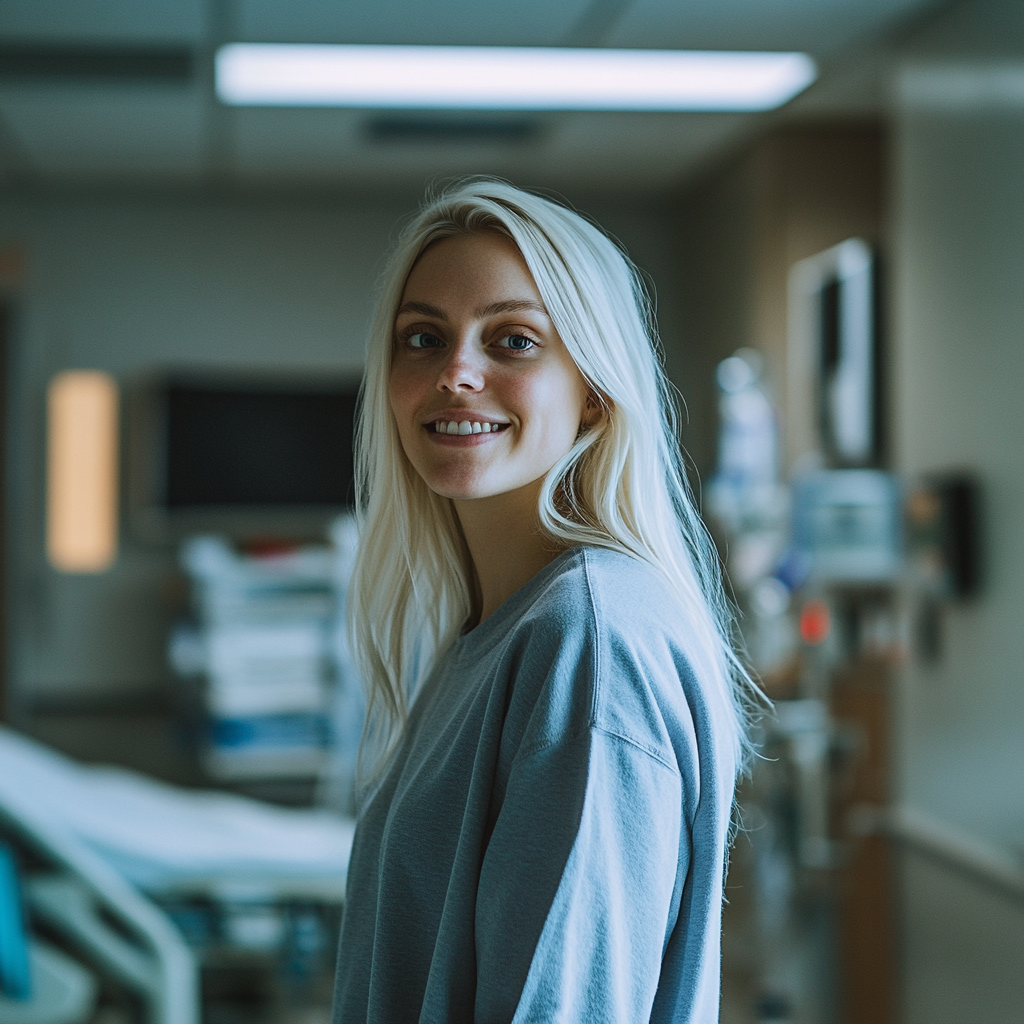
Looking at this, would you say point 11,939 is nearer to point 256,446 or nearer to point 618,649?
point 618,649

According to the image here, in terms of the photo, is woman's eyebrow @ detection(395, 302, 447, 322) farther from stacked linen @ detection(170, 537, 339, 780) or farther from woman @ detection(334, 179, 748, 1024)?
stacked linen @ detection(170, 537, 339, 780)

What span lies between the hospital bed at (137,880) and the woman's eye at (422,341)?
1578mm

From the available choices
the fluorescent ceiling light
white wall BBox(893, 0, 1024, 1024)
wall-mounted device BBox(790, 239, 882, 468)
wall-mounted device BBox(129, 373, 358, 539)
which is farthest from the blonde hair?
wall-mounted device BBox(129, 373, 358, 539)

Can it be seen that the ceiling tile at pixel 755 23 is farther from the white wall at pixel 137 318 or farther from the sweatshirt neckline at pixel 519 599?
the sweatshirt neckline at pixel 519 599

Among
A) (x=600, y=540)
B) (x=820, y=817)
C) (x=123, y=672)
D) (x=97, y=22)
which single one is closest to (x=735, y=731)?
(x=600, y=540)

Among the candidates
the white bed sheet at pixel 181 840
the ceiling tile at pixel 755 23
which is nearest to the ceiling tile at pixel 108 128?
the ceiling tile at pixel 755 23

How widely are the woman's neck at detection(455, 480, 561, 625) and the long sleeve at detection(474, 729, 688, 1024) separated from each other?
0.23 metres

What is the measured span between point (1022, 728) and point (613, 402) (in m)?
1.88

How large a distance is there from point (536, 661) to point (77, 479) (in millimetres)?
4492

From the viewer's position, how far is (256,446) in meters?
5.09

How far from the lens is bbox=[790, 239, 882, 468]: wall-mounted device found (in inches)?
146

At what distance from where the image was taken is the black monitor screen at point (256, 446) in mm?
5008

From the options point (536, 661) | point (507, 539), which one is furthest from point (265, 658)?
point (536, 661)

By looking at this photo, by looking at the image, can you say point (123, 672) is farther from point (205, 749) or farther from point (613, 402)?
point (613, 402)
